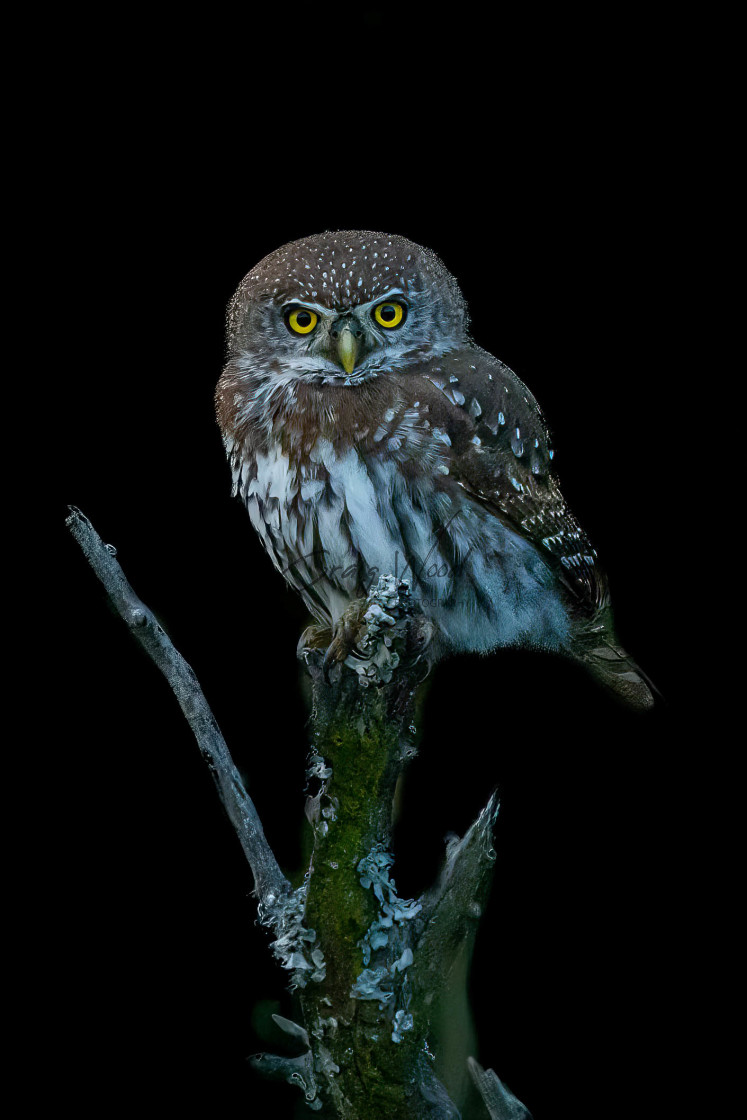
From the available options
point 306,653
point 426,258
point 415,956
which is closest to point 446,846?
point 415,956

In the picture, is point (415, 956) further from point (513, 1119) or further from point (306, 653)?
point (306, 653)

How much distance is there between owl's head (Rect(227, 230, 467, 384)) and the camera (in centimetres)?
227

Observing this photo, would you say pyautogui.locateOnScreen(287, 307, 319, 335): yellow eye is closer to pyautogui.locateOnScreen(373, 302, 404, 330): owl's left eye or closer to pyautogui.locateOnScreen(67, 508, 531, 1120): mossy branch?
pyautogui.locateOnScreen(373, 302, 404, 330): owl's left eye

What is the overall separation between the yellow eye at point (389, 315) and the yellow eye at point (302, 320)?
0.13 metres

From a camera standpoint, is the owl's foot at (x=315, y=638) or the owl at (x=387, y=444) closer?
the owl at (x=387, y=444)

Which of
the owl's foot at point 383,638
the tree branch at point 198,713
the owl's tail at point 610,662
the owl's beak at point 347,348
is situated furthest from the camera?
the owl's tail at point 610,662

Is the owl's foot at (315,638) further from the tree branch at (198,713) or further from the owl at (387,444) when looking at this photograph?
the tree branch at (198,713)

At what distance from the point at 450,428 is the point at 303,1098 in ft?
4.70

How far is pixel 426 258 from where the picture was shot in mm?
2480

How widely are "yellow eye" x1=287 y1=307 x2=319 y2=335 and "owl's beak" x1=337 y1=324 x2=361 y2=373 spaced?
0.09 metres

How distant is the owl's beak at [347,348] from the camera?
88.4 inches

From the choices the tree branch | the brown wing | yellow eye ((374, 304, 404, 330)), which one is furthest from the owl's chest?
the tree branch

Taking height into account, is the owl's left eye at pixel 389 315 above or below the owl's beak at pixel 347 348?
above

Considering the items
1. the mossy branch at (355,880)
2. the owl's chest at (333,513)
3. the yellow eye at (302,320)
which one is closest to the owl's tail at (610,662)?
the owl's chest at (333,513)
